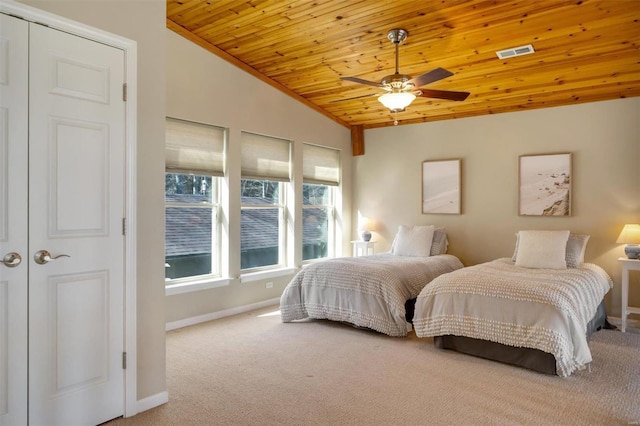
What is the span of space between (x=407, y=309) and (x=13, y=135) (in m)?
3.65

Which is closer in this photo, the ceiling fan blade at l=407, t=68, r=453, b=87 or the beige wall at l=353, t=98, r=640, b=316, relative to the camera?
the ceiling fan blade at l=407, t=68, r=453, b=87

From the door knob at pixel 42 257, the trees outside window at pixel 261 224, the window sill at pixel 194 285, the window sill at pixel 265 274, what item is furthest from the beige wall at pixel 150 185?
the trees outside window at pixel 261 224

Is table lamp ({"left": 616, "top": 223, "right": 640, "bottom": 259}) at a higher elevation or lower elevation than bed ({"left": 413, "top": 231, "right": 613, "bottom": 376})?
higher

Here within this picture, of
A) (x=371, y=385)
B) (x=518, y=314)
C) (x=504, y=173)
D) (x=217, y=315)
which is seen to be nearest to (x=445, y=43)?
(x=504, y=173)

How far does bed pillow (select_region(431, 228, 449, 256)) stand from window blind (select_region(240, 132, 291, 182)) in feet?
6.91

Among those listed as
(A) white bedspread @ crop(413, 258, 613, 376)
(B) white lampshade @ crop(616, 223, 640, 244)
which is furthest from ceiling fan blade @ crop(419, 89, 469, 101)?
(B) white lampshade @ crop(616, 223, 640, 244)

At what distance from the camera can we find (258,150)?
217 inches

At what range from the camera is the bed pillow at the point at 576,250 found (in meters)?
4.56

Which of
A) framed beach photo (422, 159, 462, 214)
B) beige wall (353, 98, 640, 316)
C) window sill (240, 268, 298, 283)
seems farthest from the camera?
framed beach photo (422, 159, 462, 214)

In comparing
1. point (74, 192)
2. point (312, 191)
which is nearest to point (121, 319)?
point (74, 192)

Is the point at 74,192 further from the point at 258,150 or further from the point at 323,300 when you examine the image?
the point at 258,150

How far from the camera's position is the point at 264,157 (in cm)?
560

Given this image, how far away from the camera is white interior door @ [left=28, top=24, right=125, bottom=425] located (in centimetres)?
227

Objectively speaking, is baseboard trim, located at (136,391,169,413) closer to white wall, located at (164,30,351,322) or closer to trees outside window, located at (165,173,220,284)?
white wall, located at (164,30,351,322)
